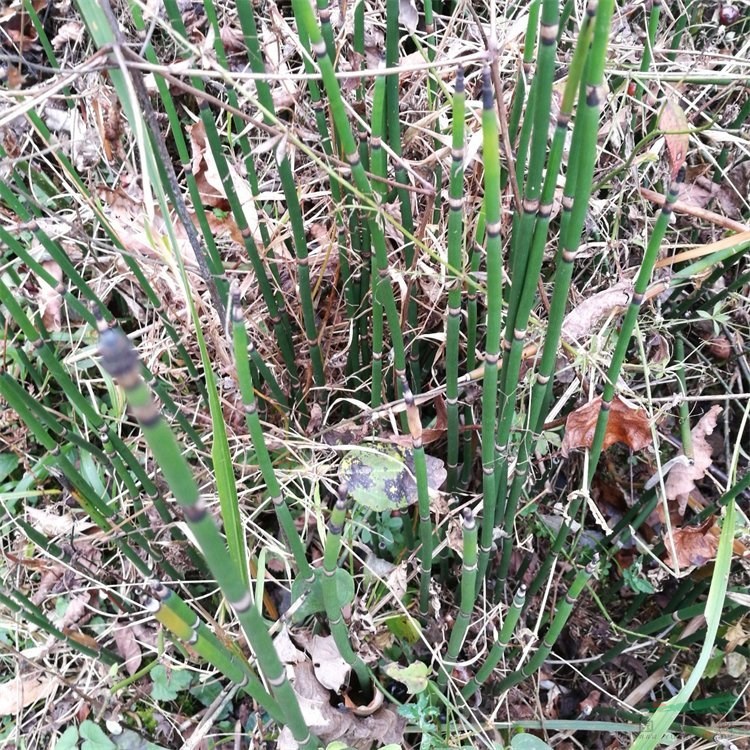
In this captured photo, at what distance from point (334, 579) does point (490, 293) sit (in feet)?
1.05

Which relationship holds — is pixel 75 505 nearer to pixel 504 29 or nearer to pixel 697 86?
pixel 504 29

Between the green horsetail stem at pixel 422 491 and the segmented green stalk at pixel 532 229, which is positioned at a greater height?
the segmented green stalk at pixel 532 229

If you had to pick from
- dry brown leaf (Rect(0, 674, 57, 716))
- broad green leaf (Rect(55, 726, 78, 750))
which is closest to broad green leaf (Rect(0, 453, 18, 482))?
dry brown leaf (Rect(0, 674, 57, 716))

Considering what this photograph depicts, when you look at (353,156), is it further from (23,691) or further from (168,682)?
(23,691)

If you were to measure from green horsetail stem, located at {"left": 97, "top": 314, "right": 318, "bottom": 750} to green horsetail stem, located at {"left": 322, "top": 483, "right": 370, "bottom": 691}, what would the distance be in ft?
0.37

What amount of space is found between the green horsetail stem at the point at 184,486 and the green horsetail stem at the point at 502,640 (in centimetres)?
32

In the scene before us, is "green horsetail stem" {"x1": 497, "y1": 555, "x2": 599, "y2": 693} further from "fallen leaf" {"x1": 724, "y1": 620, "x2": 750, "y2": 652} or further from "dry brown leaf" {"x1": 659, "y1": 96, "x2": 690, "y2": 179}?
"dry brown leaf" {"x1": 659, "y1": 96, "x2": 690, "y2": 179}

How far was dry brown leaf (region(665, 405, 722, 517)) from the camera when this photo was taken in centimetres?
97

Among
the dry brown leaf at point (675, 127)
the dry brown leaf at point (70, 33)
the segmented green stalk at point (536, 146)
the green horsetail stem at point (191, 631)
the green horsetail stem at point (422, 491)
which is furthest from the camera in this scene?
the dry brown leaf at point (70, 33)

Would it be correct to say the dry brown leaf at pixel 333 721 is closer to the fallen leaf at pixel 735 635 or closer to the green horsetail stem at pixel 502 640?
the green horsetail stem at pixel 502 640

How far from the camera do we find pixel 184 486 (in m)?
0.35

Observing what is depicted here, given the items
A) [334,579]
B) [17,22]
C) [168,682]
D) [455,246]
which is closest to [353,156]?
[455,246]

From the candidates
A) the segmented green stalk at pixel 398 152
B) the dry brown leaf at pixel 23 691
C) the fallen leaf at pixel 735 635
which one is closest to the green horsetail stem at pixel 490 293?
the segmented green stalk at pixel 398 152

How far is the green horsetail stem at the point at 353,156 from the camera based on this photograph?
22.9 inches
